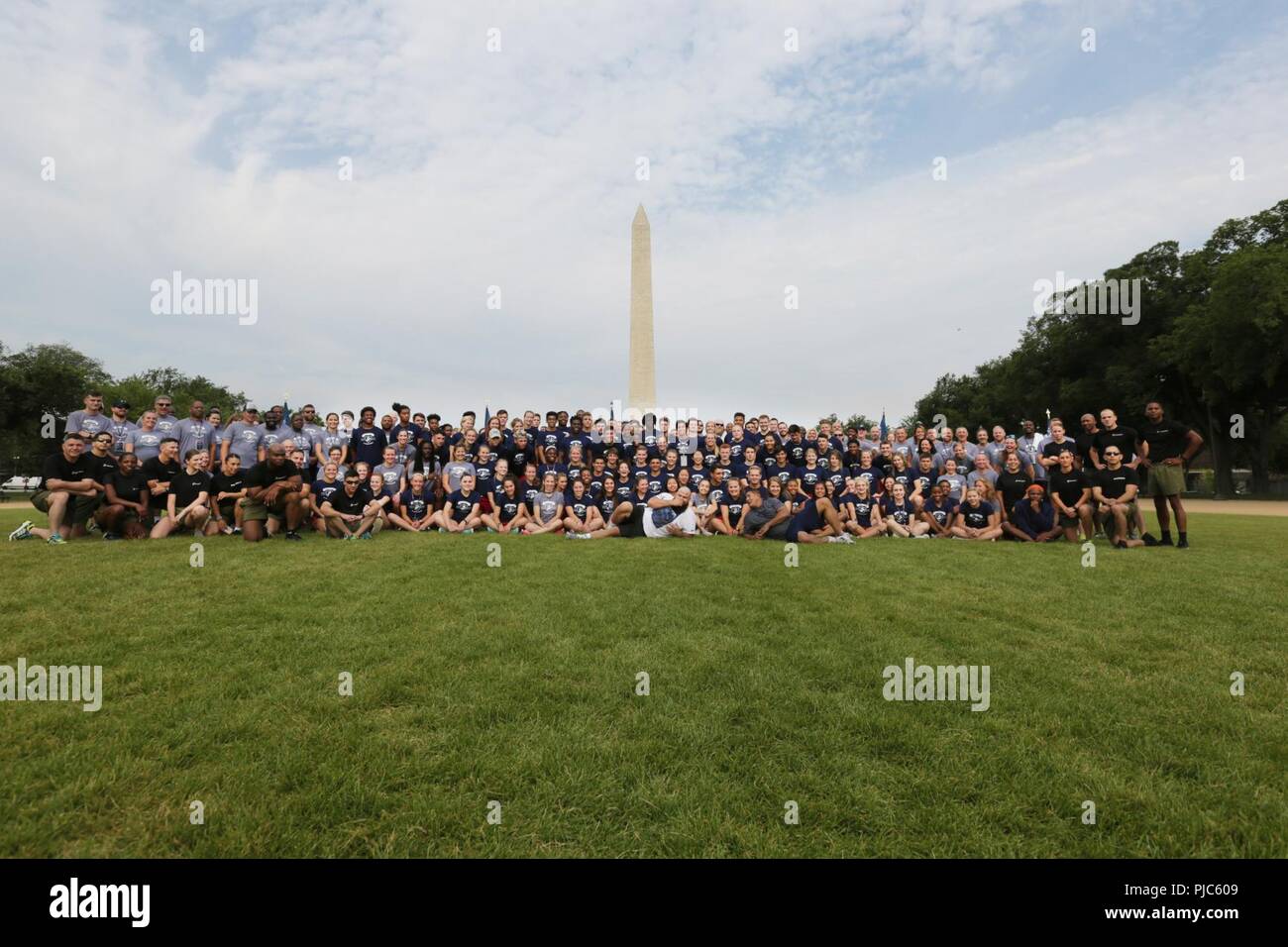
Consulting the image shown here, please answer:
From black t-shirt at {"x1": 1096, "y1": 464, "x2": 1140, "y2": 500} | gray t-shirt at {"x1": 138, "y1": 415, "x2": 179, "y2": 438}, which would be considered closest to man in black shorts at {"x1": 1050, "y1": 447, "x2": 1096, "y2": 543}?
black t-shirt at {"x1": 1096, "y1": 464, "x2": 1140, "y2": 500}

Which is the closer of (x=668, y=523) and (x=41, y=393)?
(x=668, y=523)

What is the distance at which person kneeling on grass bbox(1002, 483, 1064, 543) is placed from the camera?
1244cm

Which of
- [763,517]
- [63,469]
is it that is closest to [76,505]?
[63,469]

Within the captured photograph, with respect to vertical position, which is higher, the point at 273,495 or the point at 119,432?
the point at 119,432

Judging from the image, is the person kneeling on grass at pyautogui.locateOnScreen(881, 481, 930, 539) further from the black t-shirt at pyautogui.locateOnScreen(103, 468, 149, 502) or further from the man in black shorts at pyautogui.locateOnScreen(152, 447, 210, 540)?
the black t-shirt at pyautogui.locateOnScreen(103, 468, 149, 502)

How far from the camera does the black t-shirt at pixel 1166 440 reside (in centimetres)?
1192

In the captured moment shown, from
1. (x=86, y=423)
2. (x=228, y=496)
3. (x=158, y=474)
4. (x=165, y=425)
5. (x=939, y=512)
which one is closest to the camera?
(x=228, y=496)

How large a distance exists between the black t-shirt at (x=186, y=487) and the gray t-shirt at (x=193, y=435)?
188 centimetres

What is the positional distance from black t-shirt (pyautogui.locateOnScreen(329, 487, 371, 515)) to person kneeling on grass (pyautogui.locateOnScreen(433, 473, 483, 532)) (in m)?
1.41

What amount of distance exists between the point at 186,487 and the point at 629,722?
36.8 ft

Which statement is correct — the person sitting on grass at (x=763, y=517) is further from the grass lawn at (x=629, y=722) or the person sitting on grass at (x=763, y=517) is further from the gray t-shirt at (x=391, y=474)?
the gray t-shirt at (x=391, y=474)

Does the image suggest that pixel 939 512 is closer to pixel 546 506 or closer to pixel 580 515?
pixel 580 515

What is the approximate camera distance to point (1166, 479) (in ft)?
38.5

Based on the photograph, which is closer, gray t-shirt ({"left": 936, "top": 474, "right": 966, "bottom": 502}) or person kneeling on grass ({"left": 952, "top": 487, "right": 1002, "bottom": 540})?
person kneeling on grass ({"left": 952, "top": 487, "right": 1002, "bottom": 540})
